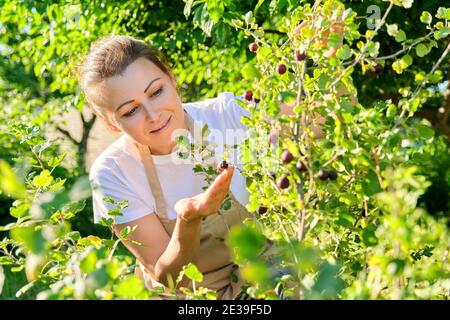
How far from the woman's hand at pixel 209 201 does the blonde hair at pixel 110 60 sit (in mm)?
766

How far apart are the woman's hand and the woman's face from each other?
1.85 feet

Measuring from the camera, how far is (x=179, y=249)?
202cm

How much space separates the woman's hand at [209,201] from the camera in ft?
5.20

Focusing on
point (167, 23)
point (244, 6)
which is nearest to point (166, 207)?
point (244, 6)

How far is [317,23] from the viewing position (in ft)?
5.64

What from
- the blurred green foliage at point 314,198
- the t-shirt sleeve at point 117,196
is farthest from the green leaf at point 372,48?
the t-shirt sleeve at point 117,196

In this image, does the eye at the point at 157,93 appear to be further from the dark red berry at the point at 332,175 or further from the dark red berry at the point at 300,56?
the dark red berry at the point at 332,175

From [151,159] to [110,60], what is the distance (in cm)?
40

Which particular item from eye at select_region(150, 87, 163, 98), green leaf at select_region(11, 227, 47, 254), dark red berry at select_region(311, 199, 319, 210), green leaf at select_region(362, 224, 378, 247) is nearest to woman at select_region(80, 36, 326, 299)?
eye at select_region(150, 87, 163, 98)

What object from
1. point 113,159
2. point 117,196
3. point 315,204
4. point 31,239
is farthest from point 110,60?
point 31,239
